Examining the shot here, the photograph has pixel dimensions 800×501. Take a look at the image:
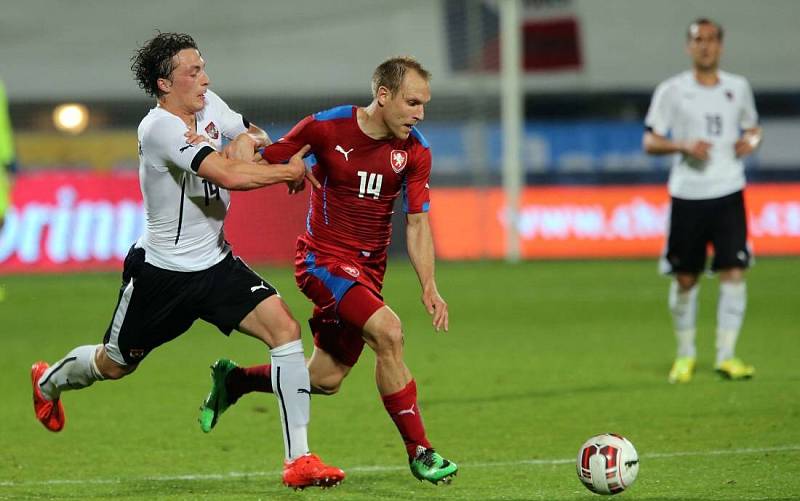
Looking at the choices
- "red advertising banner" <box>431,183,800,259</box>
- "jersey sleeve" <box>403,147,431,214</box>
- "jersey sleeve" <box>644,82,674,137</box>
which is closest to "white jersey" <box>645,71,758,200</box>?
"jersey sleeve" <box>644,82,674,137</box>

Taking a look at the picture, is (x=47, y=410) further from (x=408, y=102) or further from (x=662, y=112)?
(x=662, y=112)

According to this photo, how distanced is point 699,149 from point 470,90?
14560mm

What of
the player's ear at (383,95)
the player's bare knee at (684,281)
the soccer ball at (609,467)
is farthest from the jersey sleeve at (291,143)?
the player's bare knee at (684,281)

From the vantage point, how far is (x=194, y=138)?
590cm

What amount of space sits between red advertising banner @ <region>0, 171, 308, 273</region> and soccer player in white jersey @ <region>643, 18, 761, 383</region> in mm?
10103

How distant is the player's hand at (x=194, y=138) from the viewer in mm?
5875

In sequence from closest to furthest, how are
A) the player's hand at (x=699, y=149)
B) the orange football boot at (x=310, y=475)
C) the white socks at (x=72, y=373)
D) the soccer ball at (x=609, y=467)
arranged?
the soccer ball at (x=609, y=467), the orange football boot at (x=310, y=475), the white socks at (x=72, y=373), the player's hand at (x=699, y=149)

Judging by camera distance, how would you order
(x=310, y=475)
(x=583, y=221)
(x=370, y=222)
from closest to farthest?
(x=310, y=475) < (x=370, y=222) < (x=583, y=221)

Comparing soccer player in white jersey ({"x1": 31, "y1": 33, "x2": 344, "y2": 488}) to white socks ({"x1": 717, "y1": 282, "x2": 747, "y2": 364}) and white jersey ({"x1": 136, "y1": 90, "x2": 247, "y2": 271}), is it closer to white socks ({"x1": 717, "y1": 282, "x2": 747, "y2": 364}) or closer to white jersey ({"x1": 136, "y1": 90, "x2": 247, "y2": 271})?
white jersey ({"x1": 136, "y1": 90, "x2": 247, "y2": 271})

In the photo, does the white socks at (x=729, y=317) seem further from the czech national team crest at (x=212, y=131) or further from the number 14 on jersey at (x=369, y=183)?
the czech national team crest at (x=212, y=131)

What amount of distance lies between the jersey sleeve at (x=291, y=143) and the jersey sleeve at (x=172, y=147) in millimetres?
420

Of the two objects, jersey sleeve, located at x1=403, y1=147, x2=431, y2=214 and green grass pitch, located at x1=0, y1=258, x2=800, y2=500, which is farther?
jersey sleeve, located at x1=403, y1=147, x2=431, y2=214

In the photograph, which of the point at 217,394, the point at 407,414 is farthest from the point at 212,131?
the point at 407,414

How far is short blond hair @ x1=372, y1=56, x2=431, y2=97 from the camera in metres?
6.07
